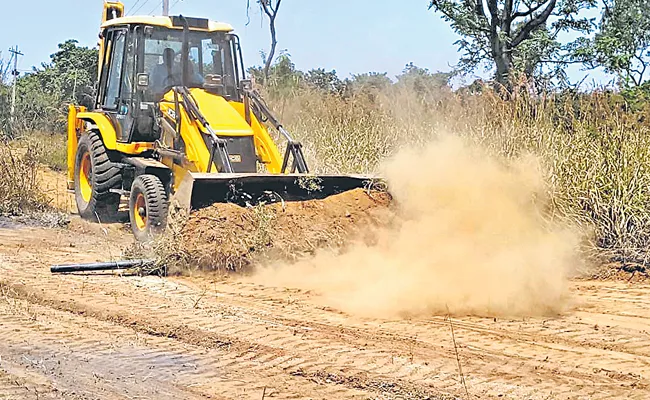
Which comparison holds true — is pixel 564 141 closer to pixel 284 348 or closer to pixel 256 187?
pixel 256 187

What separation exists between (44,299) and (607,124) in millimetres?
6086

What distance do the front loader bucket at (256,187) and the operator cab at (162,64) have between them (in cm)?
225

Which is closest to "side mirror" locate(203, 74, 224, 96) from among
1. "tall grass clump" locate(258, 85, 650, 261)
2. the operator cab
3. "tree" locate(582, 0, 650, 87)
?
the operator cab

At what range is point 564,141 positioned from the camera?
30.4 ft

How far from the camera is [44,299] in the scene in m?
7.06

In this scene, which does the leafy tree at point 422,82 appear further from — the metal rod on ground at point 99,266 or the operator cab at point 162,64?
the metal rod on ground at point 99,266

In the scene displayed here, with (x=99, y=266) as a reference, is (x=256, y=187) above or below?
above

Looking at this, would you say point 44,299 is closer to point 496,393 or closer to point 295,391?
point 295,391

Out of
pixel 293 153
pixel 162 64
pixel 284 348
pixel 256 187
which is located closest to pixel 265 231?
pixel 256 187

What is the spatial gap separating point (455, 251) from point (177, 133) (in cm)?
420

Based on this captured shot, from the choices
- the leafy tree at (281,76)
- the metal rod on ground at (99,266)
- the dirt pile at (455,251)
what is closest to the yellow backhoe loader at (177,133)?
the metal rod on ground at (99,266)

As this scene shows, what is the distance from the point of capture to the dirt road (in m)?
4.71

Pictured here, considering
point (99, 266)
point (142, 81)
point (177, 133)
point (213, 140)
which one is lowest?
point (99, 266)

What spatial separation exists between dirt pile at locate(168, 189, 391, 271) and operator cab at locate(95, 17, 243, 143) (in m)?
2.62
